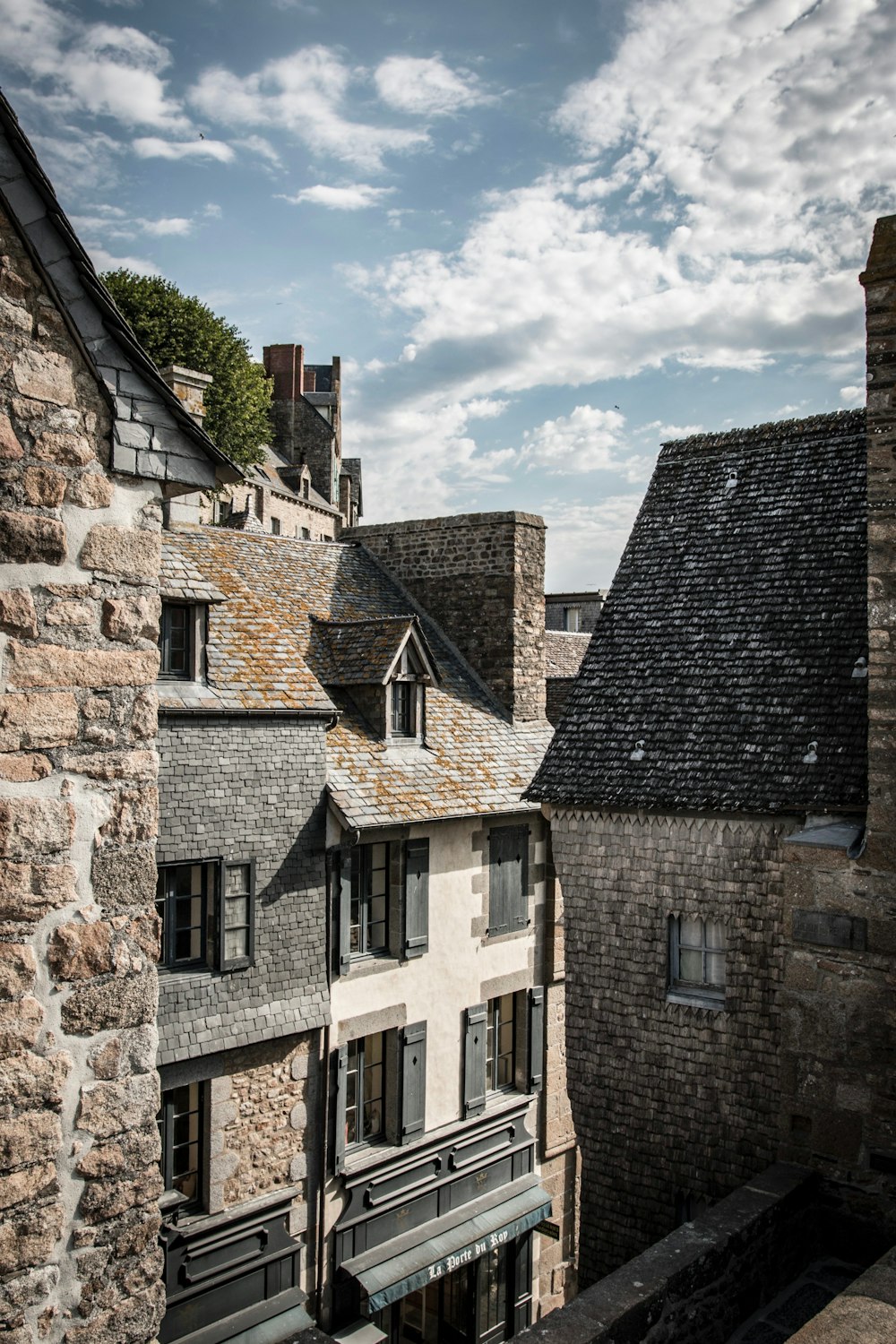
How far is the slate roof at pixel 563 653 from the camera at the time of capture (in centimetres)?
2242

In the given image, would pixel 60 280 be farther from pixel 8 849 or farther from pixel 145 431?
pixel 8 849

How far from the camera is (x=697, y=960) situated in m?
9.45

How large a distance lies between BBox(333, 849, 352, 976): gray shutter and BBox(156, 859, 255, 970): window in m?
1.24

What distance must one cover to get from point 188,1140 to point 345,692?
5.69 meters

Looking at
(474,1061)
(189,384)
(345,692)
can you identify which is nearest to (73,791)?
(345,692)

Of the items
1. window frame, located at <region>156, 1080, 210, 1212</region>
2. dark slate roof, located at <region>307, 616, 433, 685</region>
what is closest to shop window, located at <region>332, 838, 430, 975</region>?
dark slate roof, located at <region>307, 616, 433, 685</region>

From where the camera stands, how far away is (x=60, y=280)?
13.0ft

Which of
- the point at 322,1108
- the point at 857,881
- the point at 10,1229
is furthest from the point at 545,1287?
the point at 10,1229

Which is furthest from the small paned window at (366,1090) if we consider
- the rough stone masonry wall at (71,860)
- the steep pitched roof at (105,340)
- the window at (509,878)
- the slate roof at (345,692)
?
the steep pitched roof at (105,340)

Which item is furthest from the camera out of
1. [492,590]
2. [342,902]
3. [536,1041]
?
[492,590]

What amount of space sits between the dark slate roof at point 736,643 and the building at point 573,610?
835 inches

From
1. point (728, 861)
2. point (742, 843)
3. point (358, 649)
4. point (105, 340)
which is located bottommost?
point (728, 861)

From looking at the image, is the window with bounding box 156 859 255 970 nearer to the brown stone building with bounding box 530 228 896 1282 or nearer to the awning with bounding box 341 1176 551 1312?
the brown stone building with bounding box 530 228 896 1282

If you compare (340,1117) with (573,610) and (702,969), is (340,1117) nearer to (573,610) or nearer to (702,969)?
(702,969)
